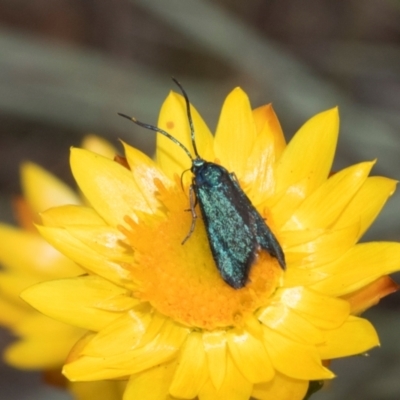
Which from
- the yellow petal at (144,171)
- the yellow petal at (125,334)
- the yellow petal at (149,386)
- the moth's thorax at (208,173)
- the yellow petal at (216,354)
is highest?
the moth's thorax at (208,173)

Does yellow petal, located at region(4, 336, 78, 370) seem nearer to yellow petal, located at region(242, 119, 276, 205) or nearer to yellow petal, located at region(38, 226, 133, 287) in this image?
yellow petal, located at region(38, 226, 133, 287)

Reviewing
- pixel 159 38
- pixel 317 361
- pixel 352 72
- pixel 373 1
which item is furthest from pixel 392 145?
pixel 317 361

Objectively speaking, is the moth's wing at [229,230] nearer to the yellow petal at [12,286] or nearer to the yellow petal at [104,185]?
the yellow petal at [104,185]

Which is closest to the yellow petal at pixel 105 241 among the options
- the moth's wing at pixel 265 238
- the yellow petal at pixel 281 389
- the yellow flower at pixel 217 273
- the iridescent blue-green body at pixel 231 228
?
the yellow flower at pixel 217 273

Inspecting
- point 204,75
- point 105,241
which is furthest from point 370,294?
point 204,75

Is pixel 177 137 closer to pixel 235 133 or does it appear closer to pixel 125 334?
pixel 235 133

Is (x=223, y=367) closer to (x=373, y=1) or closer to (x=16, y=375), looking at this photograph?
(x=16, y=375)

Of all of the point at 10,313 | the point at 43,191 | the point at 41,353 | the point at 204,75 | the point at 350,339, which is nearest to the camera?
the point at 350,339
